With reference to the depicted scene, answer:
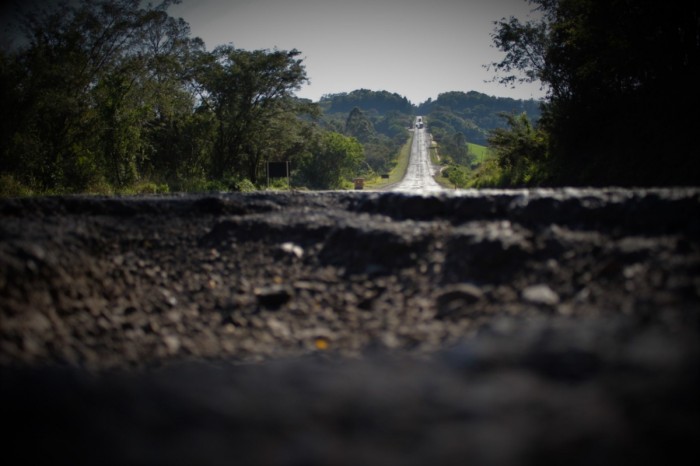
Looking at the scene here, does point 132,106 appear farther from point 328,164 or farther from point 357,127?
point 357,127

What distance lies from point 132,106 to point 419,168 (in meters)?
77.5

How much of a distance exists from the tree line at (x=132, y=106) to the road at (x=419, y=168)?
26035 millimetres

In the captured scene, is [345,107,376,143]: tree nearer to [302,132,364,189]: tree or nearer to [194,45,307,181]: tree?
[302,132,364,189]: tree

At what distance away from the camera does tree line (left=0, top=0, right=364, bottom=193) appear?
1252cm

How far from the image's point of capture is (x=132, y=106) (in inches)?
689

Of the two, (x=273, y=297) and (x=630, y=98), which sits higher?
(x=630, y=98)

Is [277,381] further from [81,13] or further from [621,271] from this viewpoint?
[81,13]

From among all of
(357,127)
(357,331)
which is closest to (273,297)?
(357,331)

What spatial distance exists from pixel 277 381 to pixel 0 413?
78 centimetres

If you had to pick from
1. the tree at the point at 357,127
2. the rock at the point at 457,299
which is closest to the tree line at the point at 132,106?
the rock at the point at 457,299

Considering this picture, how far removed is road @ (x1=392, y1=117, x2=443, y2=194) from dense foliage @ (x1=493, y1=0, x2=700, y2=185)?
36.0 metres

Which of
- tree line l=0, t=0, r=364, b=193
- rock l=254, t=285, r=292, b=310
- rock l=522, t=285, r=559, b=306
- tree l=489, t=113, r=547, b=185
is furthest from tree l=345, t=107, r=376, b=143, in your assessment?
rock l=522, t=285, r=559, b=306

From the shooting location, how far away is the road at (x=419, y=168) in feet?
182

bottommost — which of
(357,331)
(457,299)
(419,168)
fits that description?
(357,331)
